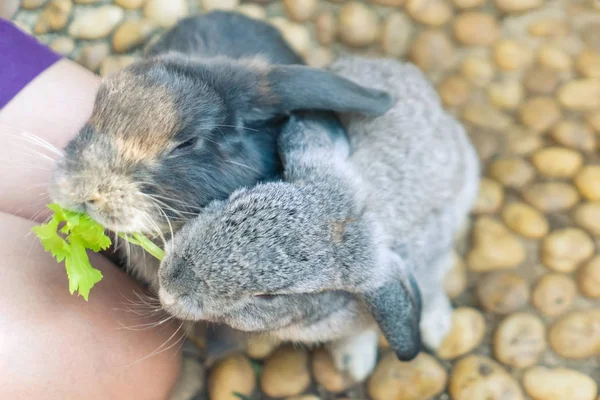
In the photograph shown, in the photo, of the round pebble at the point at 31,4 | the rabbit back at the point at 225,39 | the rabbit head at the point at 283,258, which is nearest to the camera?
the rabbit head at the point at 283,258

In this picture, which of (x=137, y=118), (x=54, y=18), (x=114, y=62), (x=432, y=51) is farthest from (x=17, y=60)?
(x=432, y=51)

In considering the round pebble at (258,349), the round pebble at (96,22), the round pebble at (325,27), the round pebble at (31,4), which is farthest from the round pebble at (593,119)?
the round pebble at (31,4)

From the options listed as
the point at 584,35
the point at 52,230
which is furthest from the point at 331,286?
the point at 584,35

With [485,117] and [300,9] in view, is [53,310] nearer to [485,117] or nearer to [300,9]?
[300,9]

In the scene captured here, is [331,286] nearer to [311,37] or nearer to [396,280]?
[396,280]

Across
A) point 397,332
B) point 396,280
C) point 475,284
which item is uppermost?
point 396,280

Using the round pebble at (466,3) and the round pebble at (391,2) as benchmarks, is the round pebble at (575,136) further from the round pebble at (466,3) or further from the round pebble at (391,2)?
the round pebble at (391,2)
